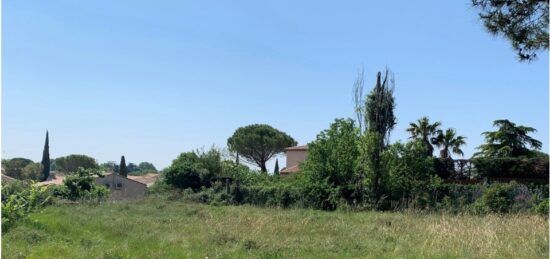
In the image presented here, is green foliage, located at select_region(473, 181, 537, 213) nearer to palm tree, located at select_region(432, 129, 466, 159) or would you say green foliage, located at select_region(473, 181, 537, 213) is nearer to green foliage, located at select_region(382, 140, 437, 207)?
green foliage, located at select_region(382, 140, 437, 207)

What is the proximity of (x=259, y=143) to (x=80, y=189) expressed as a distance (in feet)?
95.5

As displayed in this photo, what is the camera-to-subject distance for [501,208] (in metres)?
17.3

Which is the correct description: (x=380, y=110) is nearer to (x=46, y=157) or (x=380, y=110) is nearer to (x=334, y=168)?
(x=334, y=168)

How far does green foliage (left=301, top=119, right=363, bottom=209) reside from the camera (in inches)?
840

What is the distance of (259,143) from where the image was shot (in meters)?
55.8

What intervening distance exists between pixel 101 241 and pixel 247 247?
277 centimetres

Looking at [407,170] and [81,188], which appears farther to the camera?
[81,188]

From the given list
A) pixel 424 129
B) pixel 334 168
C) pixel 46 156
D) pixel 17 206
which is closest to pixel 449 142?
pixel 424 129

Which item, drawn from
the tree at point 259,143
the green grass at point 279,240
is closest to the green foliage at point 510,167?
the green grass at point 279,240

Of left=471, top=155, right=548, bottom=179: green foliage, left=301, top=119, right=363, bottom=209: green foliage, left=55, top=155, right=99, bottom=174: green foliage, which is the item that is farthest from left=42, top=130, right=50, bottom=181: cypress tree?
left=471, top=155, right=548, bottom=179: green foliage

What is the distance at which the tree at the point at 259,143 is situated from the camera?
55781 mm

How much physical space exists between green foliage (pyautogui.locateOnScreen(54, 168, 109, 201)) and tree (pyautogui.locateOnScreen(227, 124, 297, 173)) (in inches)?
1076

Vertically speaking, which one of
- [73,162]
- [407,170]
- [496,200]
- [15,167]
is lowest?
[496,200]

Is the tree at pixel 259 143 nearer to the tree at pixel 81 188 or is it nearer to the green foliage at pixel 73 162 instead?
the green foliage at pixel 73 162
